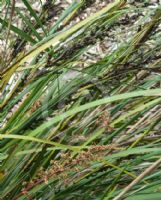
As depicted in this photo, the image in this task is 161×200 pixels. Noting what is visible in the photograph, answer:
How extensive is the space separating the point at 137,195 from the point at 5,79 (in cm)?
32

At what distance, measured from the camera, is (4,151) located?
3.08 feet

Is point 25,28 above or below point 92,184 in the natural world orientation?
above

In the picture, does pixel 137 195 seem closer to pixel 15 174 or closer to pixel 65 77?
pixel 15 174

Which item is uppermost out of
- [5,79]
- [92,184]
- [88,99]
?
[5,79]

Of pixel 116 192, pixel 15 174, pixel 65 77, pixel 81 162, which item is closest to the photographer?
pixel 81 162

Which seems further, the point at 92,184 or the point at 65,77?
the point at 65,77

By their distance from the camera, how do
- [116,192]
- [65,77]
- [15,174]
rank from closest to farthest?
[116,192]
[15,174]
[65,77]

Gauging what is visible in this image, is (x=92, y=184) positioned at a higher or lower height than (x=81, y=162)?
lower

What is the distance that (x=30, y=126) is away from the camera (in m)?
0.89

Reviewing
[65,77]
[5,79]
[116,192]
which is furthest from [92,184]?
[65,77]

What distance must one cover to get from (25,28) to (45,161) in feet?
1.05

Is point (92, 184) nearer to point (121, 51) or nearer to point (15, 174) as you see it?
point (15, 174)

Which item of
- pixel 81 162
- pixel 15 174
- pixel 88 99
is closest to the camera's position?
pixel 81 162

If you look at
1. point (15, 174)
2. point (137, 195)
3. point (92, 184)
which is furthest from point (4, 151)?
point (137, 195)
